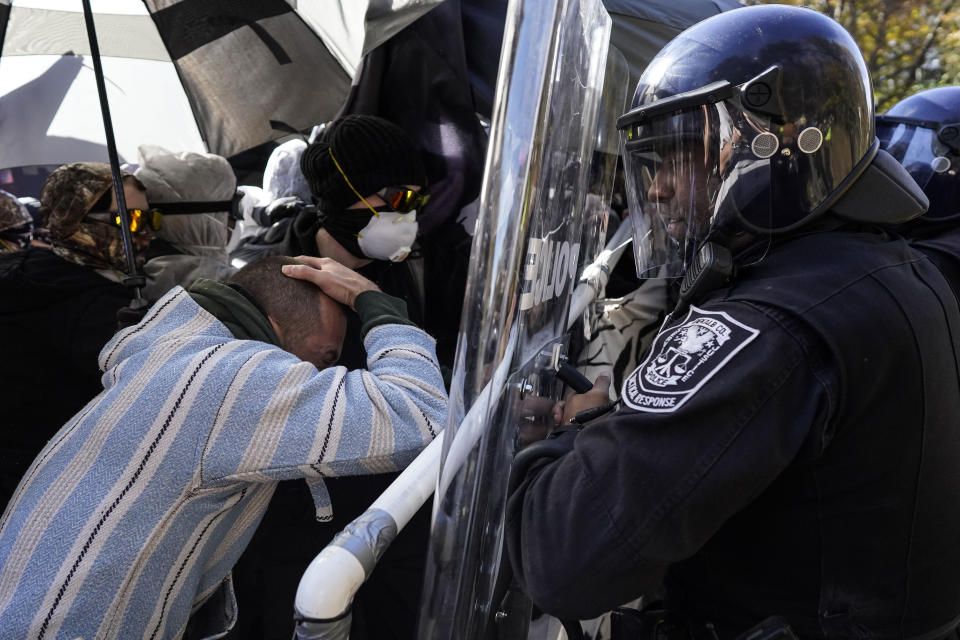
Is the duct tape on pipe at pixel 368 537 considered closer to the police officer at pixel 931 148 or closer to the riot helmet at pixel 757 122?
the riot helmet at pixel 757 122

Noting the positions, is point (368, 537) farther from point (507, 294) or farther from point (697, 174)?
point (697, 174)

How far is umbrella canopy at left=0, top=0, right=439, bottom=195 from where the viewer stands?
2670mm

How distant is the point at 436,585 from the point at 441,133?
2038mm

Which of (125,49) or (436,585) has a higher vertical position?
(125,49)

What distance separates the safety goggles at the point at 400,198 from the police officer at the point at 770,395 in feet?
4.24

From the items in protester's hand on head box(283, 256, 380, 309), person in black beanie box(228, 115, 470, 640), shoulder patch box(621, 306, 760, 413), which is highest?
shoulder patch box(621, 306, 760, 413)

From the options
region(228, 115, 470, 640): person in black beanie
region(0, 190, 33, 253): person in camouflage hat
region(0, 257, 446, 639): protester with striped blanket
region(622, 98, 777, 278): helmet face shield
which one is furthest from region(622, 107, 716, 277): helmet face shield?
region(0, 190, 33, 253): person in camouflage hat

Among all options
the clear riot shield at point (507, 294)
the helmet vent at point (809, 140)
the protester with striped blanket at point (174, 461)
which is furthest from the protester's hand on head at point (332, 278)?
the helmet vent at point (809, 140)

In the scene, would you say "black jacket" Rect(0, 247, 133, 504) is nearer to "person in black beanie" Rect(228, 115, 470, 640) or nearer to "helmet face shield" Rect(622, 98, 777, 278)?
"person in black beanie" Rect(228, 115, 470, 640)

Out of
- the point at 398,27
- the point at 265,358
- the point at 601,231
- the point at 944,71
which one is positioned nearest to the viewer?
the point at 265,358

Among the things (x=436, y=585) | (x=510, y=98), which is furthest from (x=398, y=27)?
(x=436, y=585)

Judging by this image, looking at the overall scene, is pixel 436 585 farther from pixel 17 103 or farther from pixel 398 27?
pixel 17 103

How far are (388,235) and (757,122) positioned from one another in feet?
5.13

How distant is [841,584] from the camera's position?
1.22m
